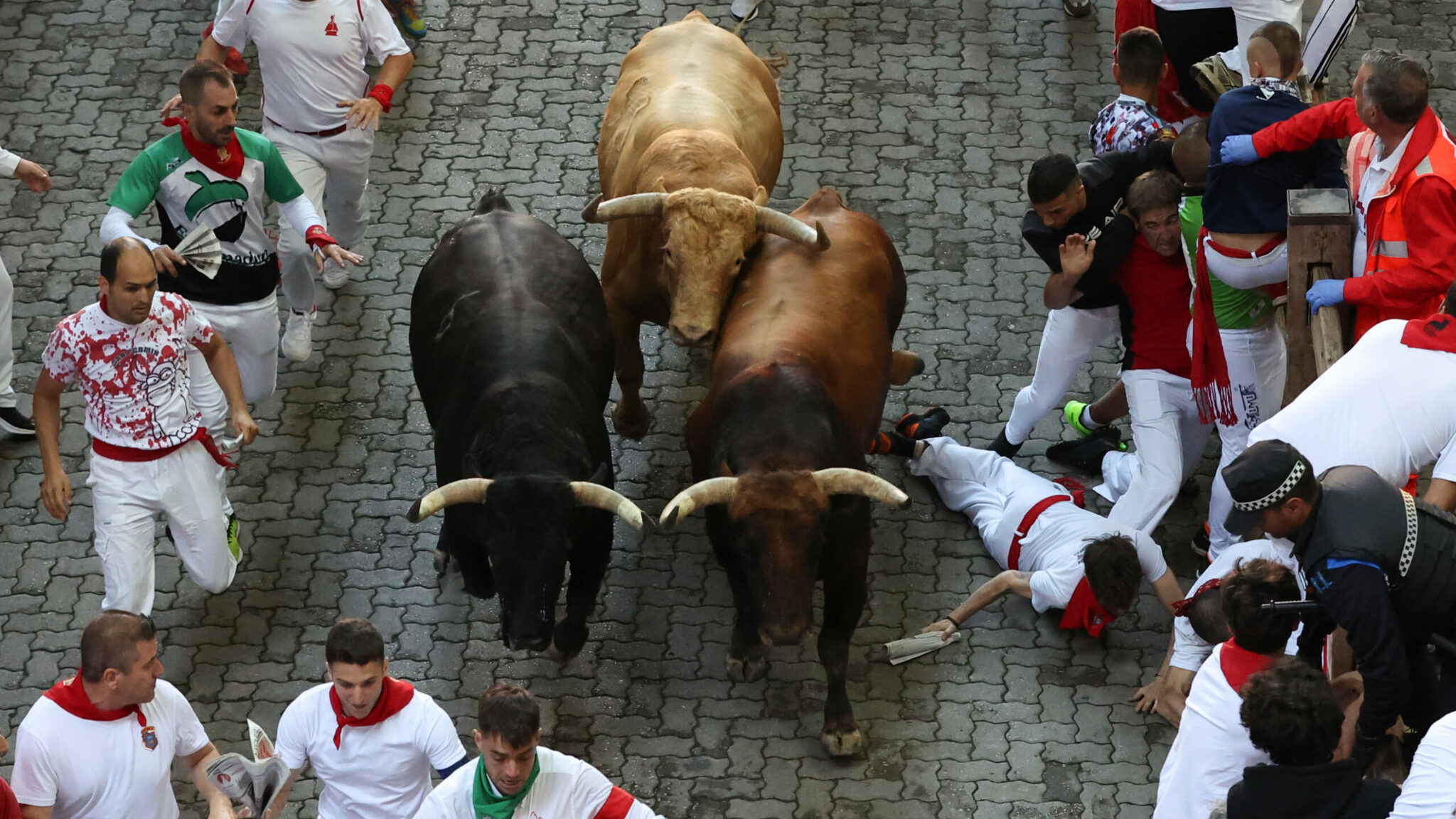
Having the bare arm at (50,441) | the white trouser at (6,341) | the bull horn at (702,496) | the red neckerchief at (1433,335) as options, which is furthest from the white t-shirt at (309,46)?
the red neckerchief at (1433,335)

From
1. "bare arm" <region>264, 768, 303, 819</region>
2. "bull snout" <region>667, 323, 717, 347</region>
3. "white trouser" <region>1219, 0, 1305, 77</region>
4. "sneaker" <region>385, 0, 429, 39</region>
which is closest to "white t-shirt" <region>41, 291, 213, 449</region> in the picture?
"bull snout" <region>667, 323, 717, 347</region>

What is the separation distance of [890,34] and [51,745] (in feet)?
28.0

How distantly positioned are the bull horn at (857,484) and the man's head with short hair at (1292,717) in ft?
6.62

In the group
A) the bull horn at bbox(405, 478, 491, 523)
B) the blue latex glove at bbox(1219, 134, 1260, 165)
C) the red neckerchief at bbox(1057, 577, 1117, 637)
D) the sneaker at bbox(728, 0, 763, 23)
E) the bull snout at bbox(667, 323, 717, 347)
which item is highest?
the sneaker at bbox(728, 0, 763, 23)

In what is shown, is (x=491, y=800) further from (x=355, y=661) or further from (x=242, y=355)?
(x=242, y=355)

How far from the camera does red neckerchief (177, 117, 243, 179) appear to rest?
795 cm

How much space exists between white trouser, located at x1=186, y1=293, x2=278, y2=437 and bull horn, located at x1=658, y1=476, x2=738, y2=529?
2492mm

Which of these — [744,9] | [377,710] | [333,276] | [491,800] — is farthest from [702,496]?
[744,9]

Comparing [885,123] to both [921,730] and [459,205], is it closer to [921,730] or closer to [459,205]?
[459,205]

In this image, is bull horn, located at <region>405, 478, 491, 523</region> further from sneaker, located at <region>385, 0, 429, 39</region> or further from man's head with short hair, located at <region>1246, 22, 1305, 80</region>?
sneaker, located at <region>385, 0, 429, 39</region>

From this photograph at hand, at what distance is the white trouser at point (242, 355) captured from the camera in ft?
26.1

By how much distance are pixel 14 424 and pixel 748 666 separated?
439cm

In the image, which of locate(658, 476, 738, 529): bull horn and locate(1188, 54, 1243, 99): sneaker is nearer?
locate(658, 476, 738, 529): bull horn

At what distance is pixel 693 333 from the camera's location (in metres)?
7.81
